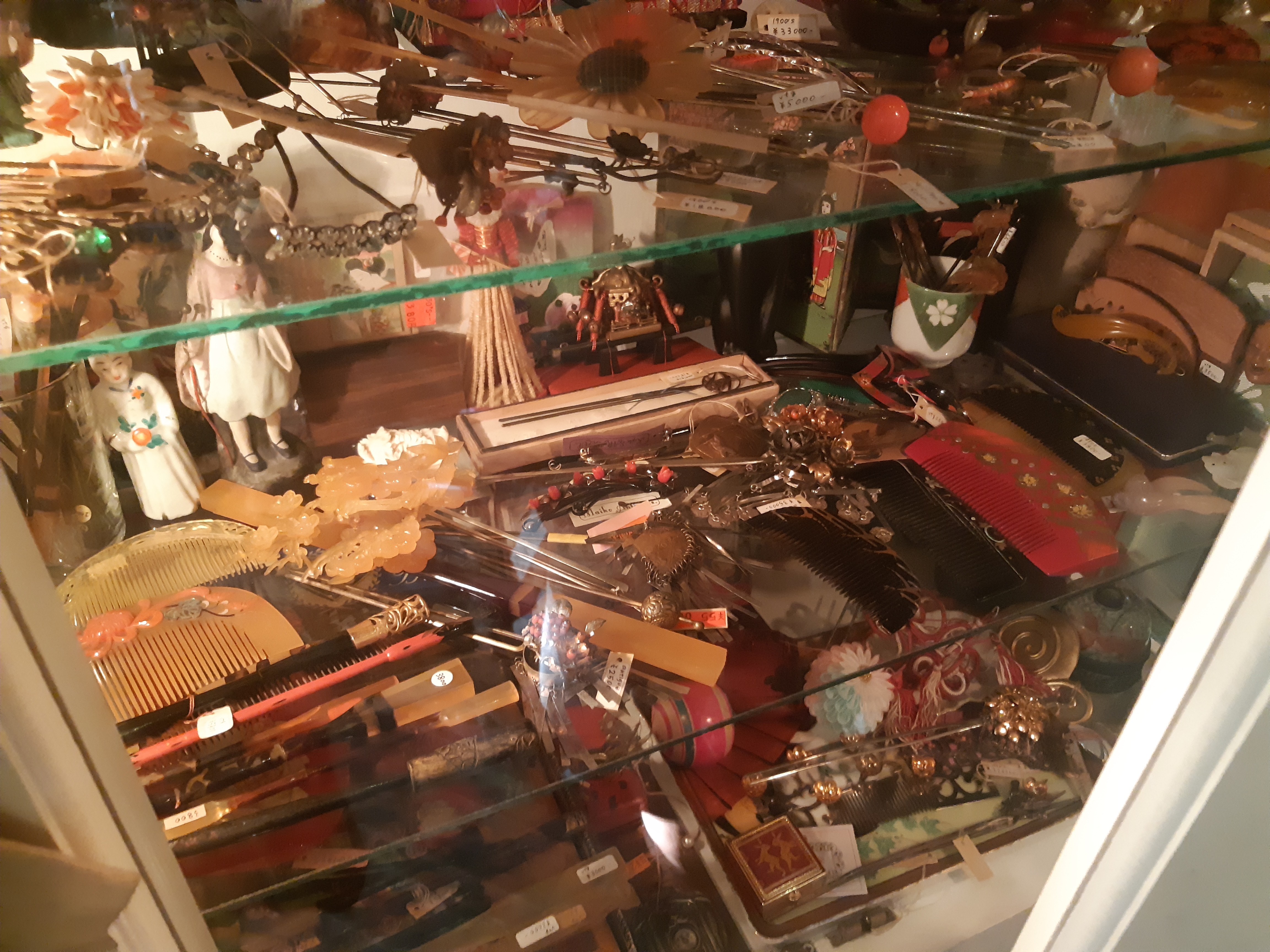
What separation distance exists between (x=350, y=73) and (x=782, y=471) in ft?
1.95

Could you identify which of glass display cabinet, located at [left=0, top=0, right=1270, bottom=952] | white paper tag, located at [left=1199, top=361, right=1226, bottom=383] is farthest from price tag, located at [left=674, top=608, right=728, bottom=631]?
white paper tag, located at [left=1199, top=361, right=1226, bottom=383]

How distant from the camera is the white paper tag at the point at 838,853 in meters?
0.99

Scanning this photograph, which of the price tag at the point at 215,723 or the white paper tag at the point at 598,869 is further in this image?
the white paper tag at the point at 598,869

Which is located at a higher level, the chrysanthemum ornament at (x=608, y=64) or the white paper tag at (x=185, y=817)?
the chrysanthemum ornament at (x=608, y=64)

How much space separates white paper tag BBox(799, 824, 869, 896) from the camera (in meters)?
0.99

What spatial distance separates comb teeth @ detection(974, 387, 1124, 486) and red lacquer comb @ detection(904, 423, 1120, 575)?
0.9 inches

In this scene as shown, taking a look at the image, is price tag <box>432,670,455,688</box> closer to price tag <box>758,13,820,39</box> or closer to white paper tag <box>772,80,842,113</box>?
white paper tag <box>772,80,842,113</box>

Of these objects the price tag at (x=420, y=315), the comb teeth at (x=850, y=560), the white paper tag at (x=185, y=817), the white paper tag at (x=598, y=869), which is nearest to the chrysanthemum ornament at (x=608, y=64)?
the price tag at (x=420, y=315)

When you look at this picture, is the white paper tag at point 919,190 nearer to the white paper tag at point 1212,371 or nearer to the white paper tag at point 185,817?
the white paper tag at point 1212,371

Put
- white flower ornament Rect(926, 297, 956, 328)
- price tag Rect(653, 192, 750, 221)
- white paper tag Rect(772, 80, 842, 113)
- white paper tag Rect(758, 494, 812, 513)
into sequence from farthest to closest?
white flower ornament Rect(926, 297, 956, 328), white paper tag Rect(758, 494, 812, 513), white paper tag Rect(772, 80, 842, 113), price tag Rect(653, 192, 750, 221)

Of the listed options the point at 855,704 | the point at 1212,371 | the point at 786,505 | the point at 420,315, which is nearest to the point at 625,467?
the point at 786,505

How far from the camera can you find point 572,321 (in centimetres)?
104

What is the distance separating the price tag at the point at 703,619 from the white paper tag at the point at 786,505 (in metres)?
0.14

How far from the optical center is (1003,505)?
972 millimetres
